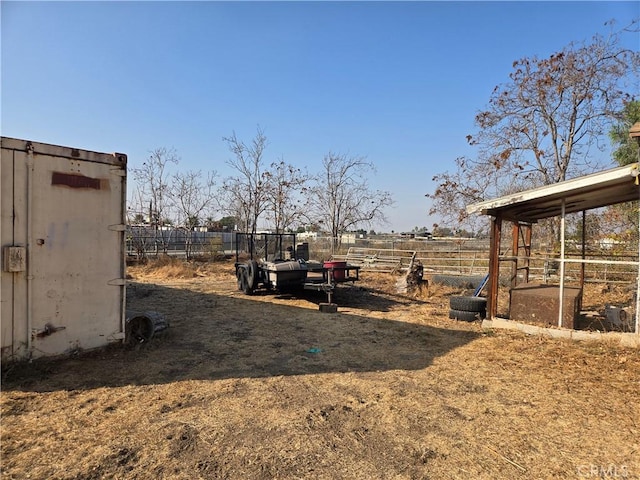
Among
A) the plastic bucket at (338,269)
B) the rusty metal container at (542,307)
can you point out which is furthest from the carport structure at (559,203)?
the plastic bucket at (338,269)

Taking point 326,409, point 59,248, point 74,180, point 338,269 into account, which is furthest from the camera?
point 338,269

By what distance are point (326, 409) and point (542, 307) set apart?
17.9ft

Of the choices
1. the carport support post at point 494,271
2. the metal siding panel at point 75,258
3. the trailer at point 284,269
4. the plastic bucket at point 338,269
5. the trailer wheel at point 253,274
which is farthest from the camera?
the trailer wheel at point 253,274

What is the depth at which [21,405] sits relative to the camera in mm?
3623

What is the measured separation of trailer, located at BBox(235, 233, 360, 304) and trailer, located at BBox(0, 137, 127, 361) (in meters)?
5.04

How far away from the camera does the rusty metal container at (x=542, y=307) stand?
7027mm

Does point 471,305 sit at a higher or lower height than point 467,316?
higher

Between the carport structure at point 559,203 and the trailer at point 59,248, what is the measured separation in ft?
21.1

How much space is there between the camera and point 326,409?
3.82m

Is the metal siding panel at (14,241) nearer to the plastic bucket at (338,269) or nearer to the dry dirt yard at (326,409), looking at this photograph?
the dry dirt yard at (326,409)

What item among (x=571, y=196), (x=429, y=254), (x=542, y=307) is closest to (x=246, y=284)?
(x=542, y=307)

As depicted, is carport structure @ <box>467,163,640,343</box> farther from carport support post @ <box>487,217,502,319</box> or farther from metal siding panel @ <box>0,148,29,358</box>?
metal siding panel @ <box>0,148,29,358</box>

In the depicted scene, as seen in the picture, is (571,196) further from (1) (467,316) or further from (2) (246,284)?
(2) (246,284)

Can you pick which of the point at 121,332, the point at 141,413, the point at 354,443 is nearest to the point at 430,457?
the point at 354,443
